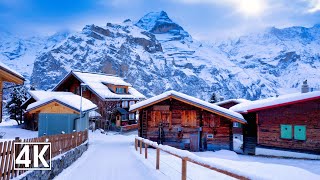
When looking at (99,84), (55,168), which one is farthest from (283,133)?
(99,84)

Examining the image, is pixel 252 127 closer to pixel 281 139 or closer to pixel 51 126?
pixel 281 139

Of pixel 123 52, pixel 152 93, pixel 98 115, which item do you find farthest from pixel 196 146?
pixel 123 52

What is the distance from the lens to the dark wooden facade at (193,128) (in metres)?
25.8

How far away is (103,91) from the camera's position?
4794 centimetres

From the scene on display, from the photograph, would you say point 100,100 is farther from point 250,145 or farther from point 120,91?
point 250,145

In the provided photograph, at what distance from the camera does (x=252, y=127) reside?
29.0 metres

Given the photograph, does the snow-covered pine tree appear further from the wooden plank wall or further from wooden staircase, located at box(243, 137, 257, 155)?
the wooden plank wall

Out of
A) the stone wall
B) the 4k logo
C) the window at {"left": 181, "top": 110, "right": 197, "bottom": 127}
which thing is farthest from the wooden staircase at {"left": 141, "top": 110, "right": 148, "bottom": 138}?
the 4k logo

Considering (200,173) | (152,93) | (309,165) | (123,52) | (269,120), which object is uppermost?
(123,52)

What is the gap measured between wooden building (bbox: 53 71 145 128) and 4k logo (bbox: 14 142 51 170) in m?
35.3

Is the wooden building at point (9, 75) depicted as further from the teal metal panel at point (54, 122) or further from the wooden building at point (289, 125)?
the wooden building at point (289, 125)

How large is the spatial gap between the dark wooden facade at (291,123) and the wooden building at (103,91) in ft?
83.9

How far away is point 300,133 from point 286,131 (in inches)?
41.1

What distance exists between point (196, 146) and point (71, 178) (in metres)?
16.4
